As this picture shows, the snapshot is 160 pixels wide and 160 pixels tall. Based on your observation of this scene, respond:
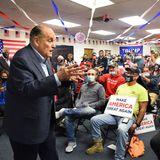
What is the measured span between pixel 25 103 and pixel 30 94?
0.17 m

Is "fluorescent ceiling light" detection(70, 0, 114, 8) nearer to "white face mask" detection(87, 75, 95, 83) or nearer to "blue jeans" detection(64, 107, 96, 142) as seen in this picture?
"white face mask" detection(87, 75, 95, 83)

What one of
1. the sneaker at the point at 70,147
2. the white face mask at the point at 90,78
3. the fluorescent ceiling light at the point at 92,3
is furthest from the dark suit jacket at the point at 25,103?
the fluorescent ceiling light at the point at 92,3

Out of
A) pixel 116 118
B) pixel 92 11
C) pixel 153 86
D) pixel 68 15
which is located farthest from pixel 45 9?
pixel 116 118

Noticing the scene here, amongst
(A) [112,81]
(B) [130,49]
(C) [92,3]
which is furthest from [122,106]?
(B) [130,49]

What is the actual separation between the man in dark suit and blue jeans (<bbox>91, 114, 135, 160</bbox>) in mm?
1333

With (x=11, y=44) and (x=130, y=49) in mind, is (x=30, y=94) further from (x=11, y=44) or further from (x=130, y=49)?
(x=130, y=49)

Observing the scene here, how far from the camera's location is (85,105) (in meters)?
3.04

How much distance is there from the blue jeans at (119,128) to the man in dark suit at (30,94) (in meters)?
1.33

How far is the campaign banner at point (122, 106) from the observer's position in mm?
2646

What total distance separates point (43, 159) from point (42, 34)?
1022 mm

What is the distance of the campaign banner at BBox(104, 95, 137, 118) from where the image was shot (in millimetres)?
2646

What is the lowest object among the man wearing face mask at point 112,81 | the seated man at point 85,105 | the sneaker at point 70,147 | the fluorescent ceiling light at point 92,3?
the sneaker at point 70,147

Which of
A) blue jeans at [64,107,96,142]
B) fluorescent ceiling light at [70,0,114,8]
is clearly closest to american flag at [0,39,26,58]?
fluorescent ceiling light at [70,0,114,8]

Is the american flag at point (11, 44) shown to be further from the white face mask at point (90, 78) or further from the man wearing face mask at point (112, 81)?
the white face mask at point (90, 78)
